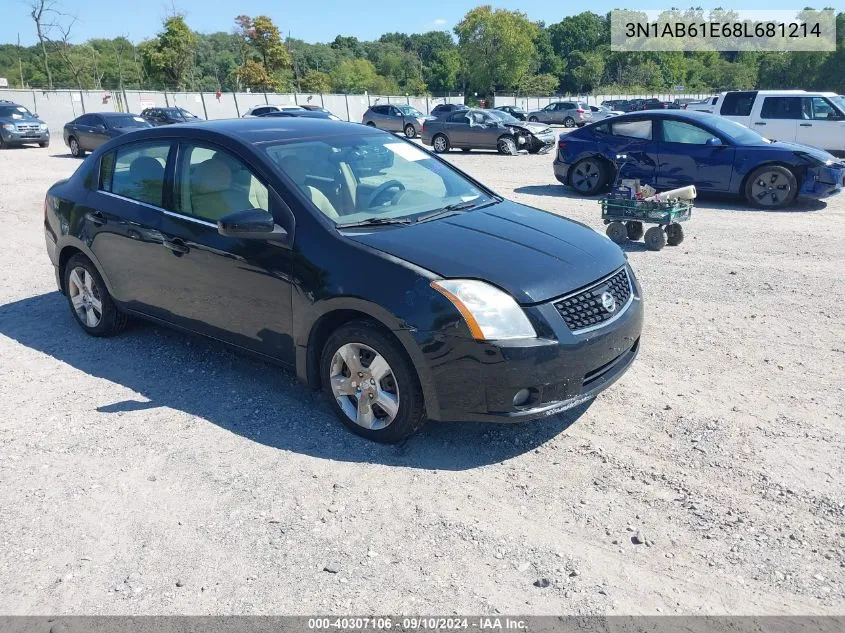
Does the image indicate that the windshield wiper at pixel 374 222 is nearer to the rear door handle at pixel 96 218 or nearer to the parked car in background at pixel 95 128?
the rear door handle at pixel 96 218

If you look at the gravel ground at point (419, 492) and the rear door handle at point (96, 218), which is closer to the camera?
the gravel ground at point (419, 492)

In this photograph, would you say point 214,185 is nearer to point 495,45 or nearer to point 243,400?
point 243,400

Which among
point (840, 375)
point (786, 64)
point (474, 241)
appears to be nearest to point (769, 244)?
point (840, 375)

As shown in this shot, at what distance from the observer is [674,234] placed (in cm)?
886

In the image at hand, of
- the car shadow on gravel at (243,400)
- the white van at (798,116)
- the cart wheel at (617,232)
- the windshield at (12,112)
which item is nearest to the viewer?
the car shadow on gravel at (243,400)

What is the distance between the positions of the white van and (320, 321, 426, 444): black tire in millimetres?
15480

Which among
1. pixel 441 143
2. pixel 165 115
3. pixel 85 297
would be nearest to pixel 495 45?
pixel 165 115

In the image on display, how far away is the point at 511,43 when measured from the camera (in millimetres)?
78188

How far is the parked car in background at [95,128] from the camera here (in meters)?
22.8

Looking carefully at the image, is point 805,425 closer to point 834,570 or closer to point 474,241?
point 834,570

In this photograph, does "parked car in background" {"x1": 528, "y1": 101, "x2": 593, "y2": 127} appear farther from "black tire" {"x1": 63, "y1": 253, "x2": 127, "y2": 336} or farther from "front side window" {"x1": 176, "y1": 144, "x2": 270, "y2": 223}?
"front side window" {"x1": 176, "y1": 144, "x2": 270, "y2": 223}

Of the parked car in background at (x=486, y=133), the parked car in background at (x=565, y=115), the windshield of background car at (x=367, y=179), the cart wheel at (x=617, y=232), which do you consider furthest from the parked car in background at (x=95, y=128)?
the parked car in background at (x=565, y=115)

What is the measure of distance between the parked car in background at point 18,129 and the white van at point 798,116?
24.5 metres

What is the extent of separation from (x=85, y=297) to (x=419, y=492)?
12.0ft
